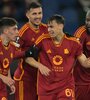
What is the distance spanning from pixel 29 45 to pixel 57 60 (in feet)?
2.15

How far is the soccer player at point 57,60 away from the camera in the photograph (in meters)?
8.12

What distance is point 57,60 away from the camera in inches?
321

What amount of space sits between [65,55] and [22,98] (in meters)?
1.15

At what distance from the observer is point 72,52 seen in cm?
820

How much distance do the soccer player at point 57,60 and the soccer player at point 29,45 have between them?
1.59ft

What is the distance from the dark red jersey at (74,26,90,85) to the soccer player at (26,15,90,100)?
0.62 m

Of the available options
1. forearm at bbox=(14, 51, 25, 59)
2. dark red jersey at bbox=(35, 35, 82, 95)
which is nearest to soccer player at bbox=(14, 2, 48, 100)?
forearm at bbox=(14, 51, 25, 59)

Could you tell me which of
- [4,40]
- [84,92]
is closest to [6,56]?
[4,40]

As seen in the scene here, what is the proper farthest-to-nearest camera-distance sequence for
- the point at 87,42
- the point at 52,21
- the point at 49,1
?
the point at 49,1 → the point at 87,42 → the point at 52,21

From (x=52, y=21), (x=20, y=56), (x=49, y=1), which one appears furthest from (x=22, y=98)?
(x=49, y=1)

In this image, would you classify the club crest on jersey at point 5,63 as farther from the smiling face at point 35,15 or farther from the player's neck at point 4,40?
the smiling face at point 35,15

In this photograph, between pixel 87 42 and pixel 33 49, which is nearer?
pixel 33 49

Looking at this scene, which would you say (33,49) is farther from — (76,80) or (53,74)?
(76,80)

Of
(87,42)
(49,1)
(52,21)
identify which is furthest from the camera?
(49,1)
